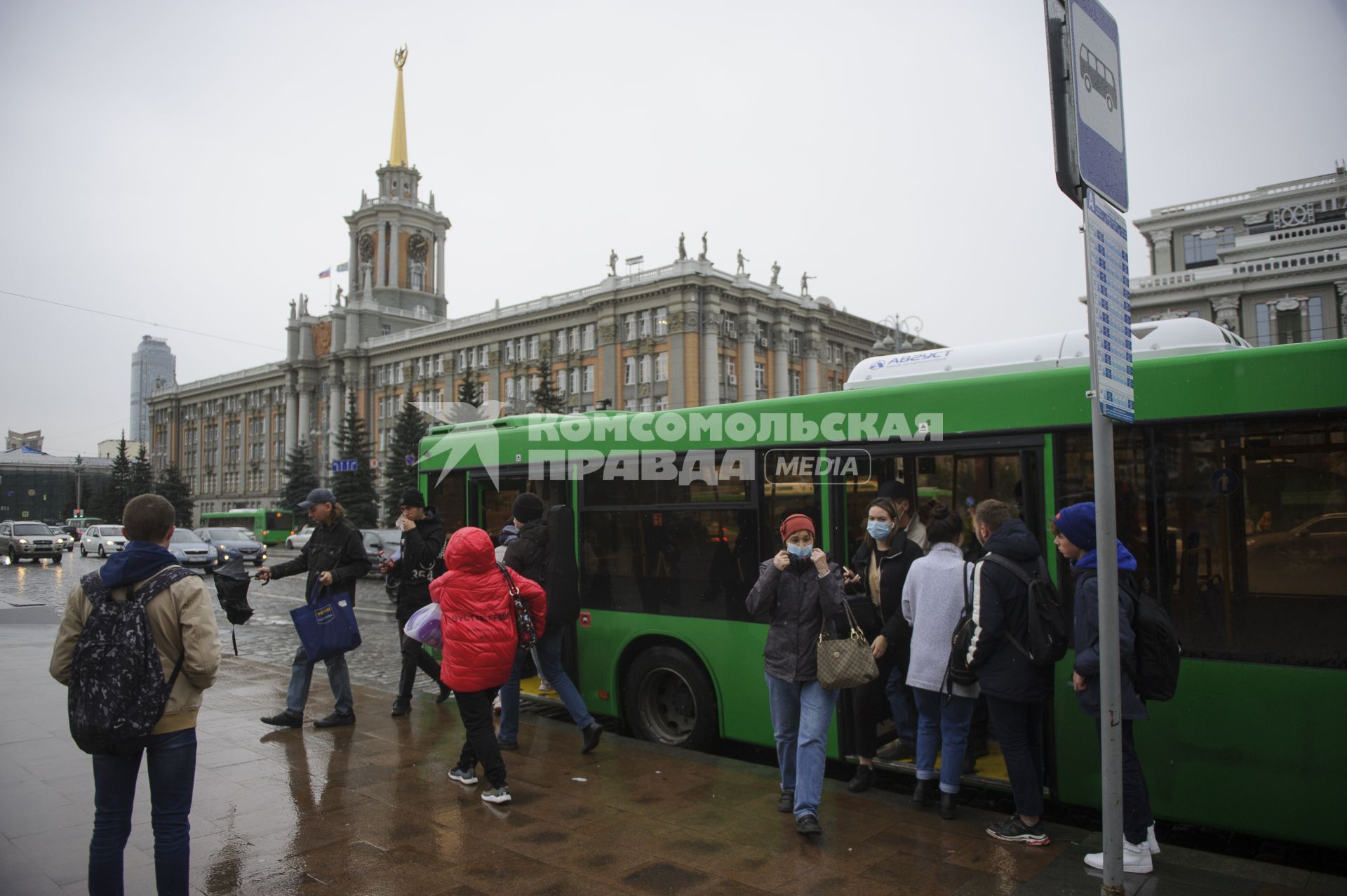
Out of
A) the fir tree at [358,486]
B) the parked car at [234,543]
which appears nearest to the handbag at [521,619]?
the parked car at [234,543]

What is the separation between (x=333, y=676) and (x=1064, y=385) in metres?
6.36

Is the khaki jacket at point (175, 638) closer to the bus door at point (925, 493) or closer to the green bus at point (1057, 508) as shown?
the green bus at point (1057, 508)

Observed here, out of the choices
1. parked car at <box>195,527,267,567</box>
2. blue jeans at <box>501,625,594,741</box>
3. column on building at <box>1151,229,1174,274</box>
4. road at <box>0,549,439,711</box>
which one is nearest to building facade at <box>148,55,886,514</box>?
parked car at <box>195,527,267,567</box>

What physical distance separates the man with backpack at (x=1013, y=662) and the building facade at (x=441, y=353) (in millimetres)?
37778

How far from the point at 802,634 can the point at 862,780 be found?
4.67ft

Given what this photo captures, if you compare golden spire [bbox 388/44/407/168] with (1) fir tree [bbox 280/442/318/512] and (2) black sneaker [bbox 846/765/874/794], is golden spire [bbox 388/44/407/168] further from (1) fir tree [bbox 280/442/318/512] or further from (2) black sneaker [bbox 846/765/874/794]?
(2) black sneaker [bbox 846/765/874/794]

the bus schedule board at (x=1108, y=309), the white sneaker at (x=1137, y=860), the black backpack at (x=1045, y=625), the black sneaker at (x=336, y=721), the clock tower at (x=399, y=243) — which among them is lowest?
the black sneaker at (x=336, y=721)

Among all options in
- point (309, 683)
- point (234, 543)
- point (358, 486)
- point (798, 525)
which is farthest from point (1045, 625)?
point (358, 486)

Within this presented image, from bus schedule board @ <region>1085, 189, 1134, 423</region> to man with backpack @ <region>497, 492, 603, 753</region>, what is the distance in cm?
445

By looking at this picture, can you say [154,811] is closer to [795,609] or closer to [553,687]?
[795,609]

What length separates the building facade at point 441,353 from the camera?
6656cm

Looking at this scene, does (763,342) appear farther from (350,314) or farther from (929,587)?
(929,587)

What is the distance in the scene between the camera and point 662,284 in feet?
215

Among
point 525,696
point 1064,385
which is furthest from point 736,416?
point 525,696
